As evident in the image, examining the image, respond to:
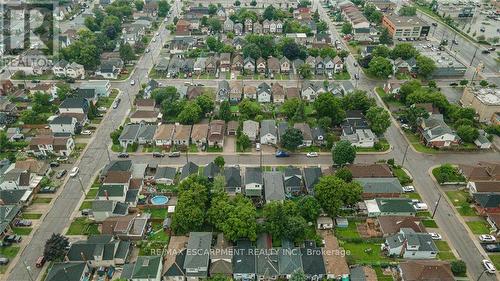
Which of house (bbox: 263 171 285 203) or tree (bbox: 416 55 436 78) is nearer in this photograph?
house (bbox: 263 171 285 203)

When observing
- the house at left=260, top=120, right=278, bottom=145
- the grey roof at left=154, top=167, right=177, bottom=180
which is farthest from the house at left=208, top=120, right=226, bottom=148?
the grey roof at left=154, top=167, right=177, bottom=180

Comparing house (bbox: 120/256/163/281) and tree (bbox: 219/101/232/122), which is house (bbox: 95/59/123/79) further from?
house (bbox: 120/256/163/281)

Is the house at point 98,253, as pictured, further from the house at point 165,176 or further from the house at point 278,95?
the house at point 278,95

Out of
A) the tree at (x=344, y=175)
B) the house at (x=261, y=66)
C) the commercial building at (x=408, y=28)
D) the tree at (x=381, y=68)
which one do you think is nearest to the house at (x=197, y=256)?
the tree at (x=344, y=175)

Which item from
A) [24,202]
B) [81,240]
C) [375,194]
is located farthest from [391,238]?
[24,202]

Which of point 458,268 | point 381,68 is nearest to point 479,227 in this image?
point 458,268

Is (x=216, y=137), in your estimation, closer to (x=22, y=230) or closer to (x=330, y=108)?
(x=330, y=108)

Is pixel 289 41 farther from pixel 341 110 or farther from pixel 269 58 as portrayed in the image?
pixel 341 110
